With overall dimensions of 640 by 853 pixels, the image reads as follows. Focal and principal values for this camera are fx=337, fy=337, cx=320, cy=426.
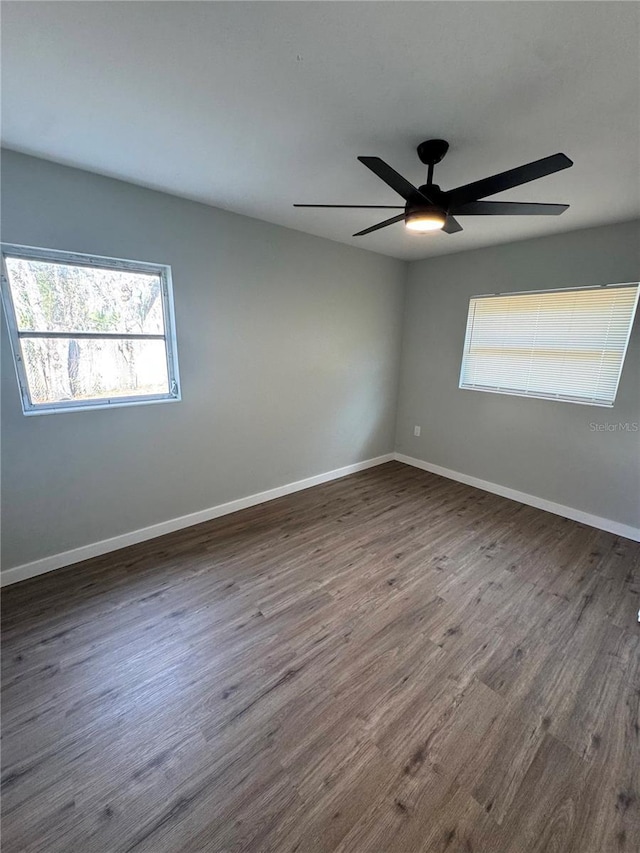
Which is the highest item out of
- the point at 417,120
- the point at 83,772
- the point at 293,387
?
the point at 417,120

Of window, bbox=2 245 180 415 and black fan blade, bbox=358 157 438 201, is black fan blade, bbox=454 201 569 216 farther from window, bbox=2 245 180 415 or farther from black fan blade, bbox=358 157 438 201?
window, bbox=2 245 180 415

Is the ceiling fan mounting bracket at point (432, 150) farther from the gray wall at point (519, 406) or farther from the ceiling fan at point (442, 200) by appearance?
the gray wall at point (519, 406)

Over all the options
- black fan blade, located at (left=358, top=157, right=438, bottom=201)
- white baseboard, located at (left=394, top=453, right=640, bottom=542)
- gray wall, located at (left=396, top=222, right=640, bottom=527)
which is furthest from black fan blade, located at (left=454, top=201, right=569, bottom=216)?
white baseboard, located at (left=394, top=453, right=640, bottom=542)

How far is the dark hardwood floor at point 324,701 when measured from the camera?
114cm

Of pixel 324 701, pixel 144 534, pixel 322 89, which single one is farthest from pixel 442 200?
pixel 144 534

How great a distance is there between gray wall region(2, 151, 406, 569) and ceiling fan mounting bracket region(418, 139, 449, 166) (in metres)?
1.55

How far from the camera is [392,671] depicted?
1.67 meters

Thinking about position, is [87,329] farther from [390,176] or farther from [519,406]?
[519,406]

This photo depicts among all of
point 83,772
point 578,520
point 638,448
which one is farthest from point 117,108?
point 578,520

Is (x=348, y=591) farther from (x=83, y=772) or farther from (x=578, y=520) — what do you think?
(x=578, y=520)

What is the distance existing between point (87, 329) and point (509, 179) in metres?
2.51

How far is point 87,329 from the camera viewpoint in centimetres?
225

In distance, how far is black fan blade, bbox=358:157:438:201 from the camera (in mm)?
1335

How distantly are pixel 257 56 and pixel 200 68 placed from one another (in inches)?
9.3
